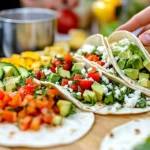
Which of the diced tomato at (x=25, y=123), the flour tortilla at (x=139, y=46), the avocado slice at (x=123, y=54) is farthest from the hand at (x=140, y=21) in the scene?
the diced tomato at (x=25, y=123)

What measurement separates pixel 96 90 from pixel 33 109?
1.24ft

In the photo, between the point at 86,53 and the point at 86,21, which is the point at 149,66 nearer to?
the point at 86,53

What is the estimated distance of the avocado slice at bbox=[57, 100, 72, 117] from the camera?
1.91 m

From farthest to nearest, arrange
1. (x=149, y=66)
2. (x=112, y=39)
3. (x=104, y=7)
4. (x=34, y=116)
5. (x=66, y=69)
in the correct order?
1. (x=104, y=7)
2. (x=112, y=39)
3. (x=66, y=69)
4. (x=149, y=66)
5. (x=34, y=116)

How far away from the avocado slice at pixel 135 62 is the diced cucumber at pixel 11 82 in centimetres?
62

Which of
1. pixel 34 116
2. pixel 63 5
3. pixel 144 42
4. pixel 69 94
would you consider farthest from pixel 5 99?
pixel 63 5

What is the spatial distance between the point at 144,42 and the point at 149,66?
5.7 inches

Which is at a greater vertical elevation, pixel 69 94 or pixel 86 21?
pixel 69 94

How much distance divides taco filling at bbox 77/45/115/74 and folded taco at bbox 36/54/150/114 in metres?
0.06

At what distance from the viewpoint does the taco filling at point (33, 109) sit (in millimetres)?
1831

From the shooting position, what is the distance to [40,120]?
1.84 meters

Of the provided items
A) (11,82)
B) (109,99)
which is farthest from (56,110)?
(11,82)

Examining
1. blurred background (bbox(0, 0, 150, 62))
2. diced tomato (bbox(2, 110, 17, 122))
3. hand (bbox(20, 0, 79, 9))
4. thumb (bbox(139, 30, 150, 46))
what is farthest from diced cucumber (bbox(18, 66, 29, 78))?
hand (bbox(20, 0, 79, 9))

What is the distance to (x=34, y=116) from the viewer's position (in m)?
1.86
